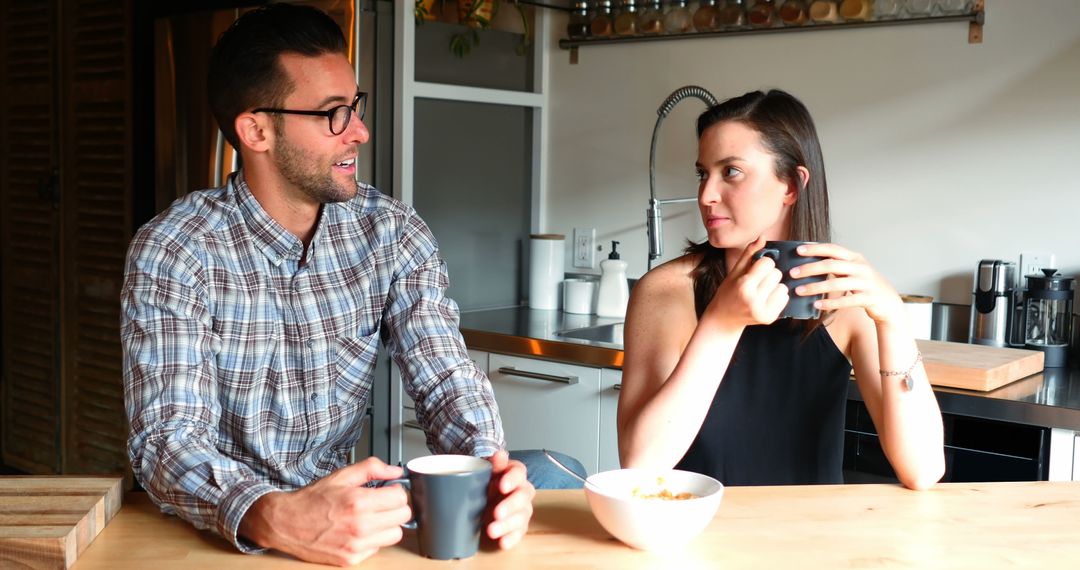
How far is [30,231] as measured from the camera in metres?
4.20

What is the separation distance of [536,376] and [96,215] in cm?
194

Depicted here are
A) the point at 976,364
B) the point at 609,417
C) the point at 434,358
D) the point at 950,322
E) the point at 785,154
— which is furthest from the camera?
the point at 950,322

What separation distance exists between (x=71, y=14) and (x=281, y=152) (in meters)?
2.55

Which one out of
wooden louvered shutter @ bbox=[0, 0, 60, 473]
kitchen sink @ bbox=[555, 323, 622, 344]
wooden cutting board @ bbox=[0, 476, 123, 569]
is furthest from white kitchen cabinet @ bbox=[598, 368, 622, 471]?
wooden louvered shutter @ bbox=[0, 0, 60, 473]

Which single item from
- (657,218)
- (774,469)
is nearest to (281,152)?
(774,469)

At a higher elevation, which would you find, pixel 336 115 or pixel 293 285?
pixel 336 115

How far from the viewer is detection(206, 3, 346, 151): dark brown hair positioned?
1819 millimetres

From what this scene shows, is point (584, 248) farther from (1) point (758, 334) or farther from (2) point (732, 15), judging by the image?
(1) point (758, 334)

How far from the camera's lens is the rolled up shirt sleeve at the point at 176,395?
123 centimetres

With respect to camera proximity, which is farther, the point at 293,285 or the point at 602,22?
the point at 602,22

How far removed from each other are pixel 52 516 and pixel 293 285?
2.22ft

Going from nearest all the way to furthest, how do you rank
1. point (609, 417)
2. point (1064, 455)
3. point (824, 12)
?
point (1064, 455)
point (609, 417)
point (824, 12)

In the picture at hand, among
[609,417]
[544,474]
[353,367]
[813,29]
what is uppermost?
[813,29]

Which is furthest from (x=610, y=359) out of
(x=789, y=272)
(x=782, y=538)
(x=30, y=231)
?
(x=30, y=231)
